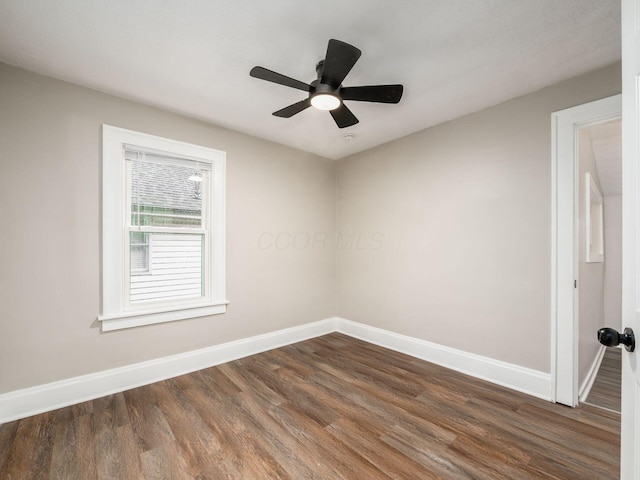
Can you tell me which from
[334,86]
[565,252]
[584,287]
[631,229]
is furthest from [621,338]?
[584,287]

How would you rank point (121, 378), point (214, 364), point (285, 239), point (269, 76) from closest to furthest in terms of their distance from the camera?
point (269, 76), point (121, 378), point (214, 364), point (285, 239)

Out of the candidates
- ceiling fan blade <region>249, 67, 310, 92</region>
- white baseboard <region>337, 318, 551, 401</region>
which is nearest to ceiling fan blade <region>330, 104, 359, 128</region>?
ceiling fan blade <region>249, 67, 310, 92</region>

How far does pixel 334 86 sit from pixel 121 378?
9.50 ft

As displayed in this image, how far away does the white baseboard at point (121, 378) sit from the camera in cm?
211

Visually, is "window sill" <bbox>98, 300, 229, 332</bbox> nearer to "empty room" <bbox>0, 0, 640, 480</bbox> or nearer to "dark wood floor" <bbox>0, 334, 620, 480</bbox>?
"empty room" <bbox>0, 0, 640, 480</bbox>

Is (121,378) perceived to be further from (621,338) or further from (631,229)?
(631,229)

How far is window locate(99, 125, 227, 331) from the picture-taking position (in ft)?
8.16

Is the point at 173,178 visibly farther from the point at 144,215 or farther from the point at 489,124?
the point at 489,124

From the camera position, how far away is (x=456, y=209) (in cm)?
294

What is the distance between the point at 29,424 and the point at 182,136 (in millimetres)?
2549

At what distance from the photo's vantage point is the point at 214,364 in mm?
3020

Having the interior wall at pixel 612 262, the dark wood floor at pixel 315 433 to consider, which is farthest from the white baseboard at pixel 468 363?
the interior wall at pixel 612 262

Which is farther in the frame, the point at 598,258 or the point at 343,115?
the point at 598,258

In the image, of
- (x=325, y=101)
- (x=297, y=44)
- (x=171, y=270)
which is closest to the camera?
(x=297, y=44)
